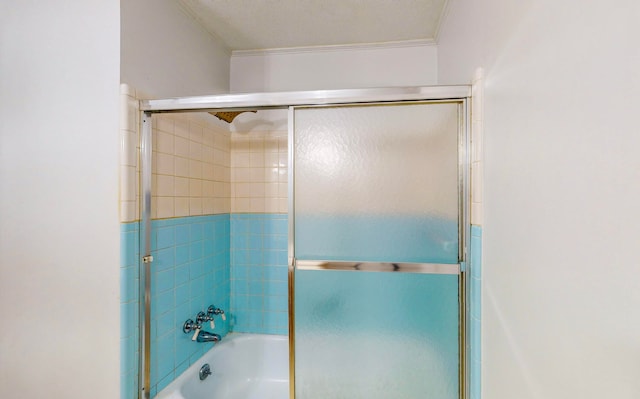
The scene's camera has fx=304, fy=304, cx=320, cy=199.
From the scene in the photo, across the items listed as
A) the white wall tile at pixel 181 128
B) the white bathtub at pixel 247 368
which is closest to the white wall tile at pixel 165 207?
the white wall tile at pixel 181 128

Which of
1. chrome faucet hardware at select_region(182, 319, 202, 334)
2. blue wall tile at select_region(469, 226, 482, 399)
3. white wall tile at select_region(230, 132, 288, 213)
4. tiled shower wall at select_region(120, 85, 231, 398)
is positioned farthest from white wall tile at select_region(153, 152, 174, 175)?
blue wall tile at select_region(469, 226, 482, 399)

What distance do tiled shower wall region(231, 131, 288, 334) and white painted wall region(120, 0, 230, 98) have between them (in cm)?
53

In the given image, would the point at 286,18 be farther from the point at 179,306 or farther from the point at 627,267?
the point at 627,267

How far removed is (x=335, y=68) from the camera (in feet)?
7.34

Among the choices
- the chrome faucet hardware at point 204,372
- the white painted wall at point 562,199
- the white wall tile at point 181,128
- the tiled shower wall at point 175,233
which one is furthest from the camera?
the chrome faucet hardware at point 204,372

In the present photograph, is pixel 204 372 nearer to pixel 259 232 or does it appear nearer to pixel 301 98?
pixel 259 232

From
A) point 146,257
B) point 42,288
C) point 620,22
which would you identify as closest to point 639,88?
point 620,22

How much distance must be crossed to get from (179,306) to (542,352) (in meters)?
1.68

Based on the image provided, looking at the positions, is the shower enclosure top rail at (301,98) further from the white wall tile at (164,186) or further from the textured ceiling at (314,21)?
the textured ceiling at (314,21)

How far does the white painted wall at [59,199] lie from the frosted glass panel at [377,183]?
885mm

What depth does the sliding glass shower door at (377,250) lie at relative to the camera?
1.25 m

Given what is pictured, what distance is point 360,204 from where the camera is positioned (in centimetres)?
130

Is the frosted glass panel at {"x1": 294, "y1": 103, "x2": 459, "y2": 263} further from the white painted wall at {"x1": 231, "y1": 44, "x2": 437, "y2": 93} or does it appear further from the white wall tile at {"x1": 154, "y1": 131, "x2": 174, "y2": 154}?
the white painted wall at {"x1": 231, "y1": 44, "x2": 437, "y2": 93}

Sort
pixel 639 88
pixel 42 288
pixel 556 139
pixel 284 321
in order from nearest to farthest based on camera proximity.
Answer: pixel 639 88 < pixel 556 139 < pixel 42 288 < pixel 284 321
